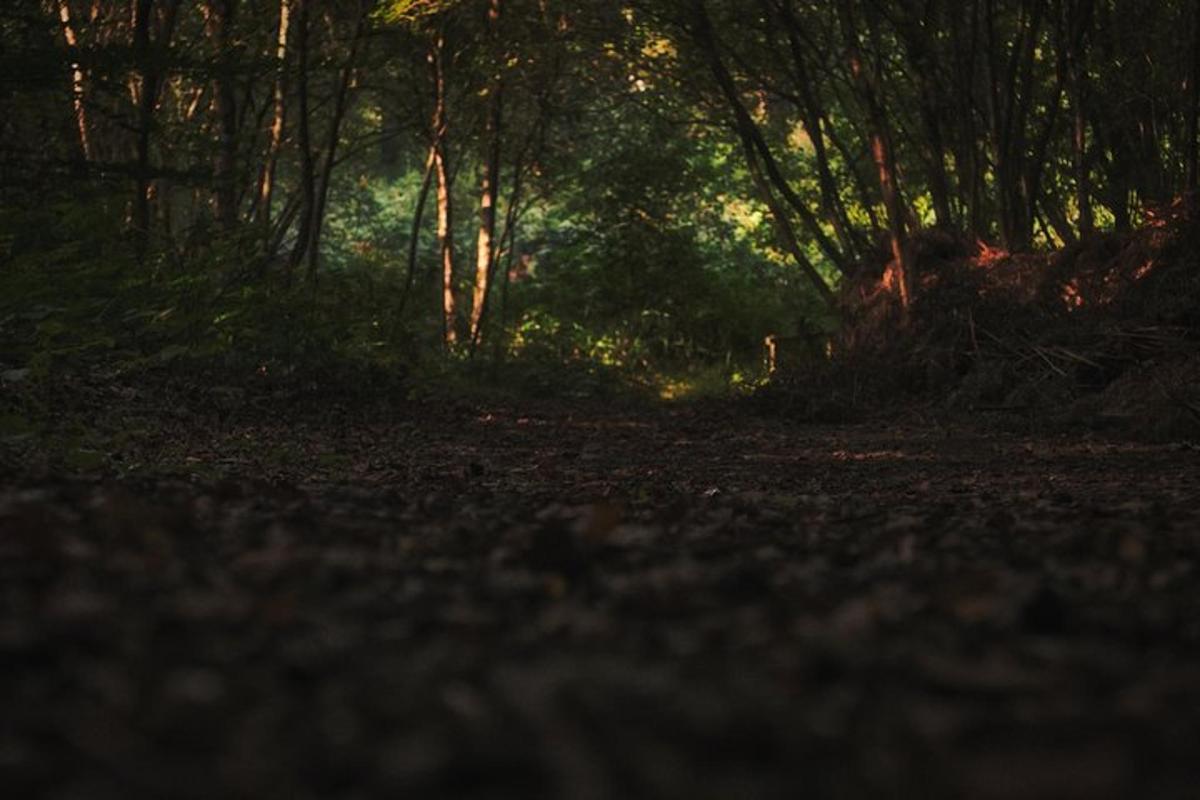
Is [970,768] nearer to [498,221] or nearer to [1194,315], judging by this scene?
[1194,315]

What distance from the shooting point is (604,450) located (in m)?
10.2

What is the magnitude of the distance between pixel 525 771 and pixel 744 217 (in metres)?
35.7

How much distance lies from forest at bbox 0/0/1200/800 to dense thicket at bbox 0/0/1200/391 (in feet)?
0.31

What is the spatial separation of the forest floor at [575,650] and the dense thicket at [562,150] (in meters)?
4.90

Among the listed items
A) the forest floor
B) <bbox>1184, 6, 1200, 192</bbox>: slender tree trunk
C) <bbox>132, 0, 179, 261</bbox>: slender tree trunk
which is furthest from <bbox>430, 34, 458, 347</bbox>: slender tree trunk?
the forest floor

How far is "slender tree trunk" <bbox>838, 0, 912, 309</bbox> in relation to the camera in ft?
49.0

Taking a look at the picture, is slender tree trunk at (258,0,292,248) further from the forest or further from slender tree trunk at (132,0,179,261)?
slender tree trunk at (132,0,179,261)

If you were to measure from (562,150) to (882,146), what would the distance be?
14.4 metres

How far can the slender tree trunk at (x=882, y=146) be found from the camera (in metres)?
14.9

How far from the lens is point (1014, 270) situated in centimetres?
1420

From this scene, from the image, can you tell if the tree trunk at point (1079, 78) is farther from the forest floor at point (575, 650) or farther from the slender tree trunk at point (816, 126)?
the forest floor at point (575, 650)

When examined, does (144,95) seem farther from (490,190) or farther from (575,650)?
(490,190)

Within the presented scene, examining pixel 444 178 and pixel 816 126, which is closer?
pixel 816 126

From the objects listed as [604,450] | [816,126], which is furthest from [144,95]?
[816,126]
